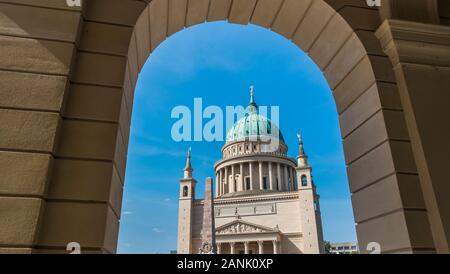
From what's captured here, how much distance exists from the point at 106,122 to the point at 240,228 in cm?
5119

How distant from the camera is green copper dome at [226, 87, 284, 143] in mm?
67812

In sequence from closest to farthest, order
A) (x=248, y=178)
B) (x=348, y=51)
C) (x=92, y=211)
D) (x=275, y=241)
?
(x=92, y=211) < (x=348, y=51) < (x=275, y=241) < (x=248, y=178)

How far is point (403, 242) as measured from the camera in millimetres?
2980

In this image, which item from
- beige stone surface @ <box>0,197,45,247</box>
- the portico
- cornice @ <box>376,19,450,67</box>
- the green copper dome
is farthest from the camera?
the green copper dome

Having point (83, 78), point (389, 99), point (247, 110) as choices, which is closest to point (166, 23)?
point (83, 78)

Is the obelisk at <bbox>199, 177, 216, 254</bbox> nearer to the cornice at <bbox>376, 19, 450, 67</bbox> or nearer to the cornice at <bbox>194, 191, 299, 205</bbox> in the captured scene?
the cornice at <bbox>194, 191, 299, 205</bbox>

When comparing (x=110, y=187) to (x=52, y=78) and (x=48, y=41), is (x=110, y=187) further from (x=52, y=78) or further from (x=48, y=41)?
(x=48, y=41)

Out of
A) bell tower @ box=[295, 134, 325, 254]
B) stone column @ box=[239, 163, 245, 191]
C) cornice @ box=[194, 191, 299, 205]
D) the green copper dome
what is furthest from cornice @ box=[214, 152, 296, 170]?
cornice @ box=[194, 191, 299, 205]

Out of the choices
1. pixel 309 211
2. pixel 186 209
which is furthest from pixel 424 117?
pixel 186 209

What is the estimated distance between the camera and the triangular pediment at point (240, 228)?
167 ft

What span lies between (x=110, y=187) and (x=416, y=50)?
152 inches

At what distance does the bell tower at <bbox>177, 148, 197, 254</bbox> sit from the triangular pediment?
655cm

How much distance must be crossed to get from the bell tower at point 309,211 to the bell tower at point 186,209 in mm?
20147

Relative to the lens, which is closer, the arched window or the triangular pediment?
the triangular pediment
